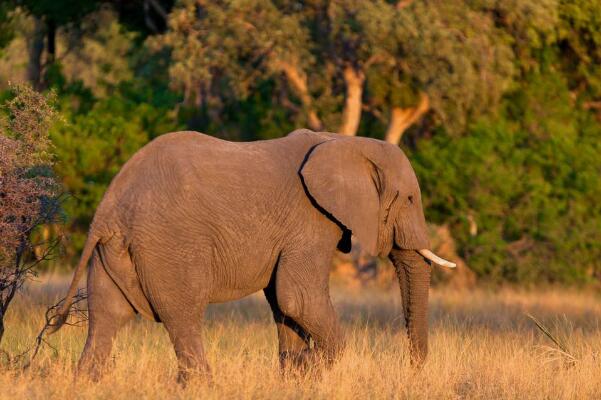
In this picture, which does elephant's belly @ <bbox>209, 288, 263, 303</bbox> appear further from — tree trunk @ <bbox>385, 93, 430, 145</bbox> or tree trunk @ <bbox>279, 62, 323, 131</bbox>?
tree trunk @ <bbox>385, 93, 430, 145</bbox>

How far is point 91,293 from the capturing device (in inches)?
340

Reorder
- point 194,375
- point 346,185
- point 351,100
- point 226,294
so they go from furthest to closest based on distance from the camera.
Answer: point 351,100 → point 346,185 → point 226,294 → point 194,375

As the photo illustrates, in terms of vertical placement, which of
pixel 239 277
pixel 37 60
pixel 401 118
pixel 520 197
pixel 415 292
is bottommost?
pixel 520 197

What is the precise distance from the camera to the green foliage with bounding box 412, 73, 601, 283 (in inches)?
856

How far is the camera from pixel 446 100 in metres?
22.2

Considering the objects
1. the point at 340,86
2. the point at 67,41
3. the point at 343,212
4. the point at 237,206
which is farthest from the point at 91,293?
the point at 67,41

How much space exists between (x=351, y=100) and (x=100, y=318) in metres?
13.9

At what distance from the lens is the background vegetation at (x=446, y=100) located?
A: 70.0 feet

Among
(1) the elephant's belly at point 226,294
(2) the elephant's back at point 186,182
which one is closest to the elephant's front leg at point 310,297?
(1) the elephant's belly at point 226,294

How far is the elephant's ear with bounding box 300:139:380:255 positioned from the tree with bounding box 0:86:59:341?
209cm

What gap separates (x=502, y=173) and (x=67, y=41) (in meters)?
12.5

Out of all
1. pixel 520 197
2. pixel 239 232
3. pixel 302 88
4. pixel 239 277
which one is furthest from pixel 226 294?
pixel 520 197

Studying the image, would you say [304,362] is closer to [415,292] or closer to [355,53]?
[415,292]

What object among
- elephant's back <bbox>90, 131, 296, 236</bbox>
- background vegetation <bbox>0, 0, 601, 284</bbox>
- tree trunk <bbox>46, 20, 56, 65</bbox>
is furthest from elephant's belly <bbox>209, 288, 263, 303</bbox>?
tree trunk <bbox>46, 20, 56, 65</bbox>
